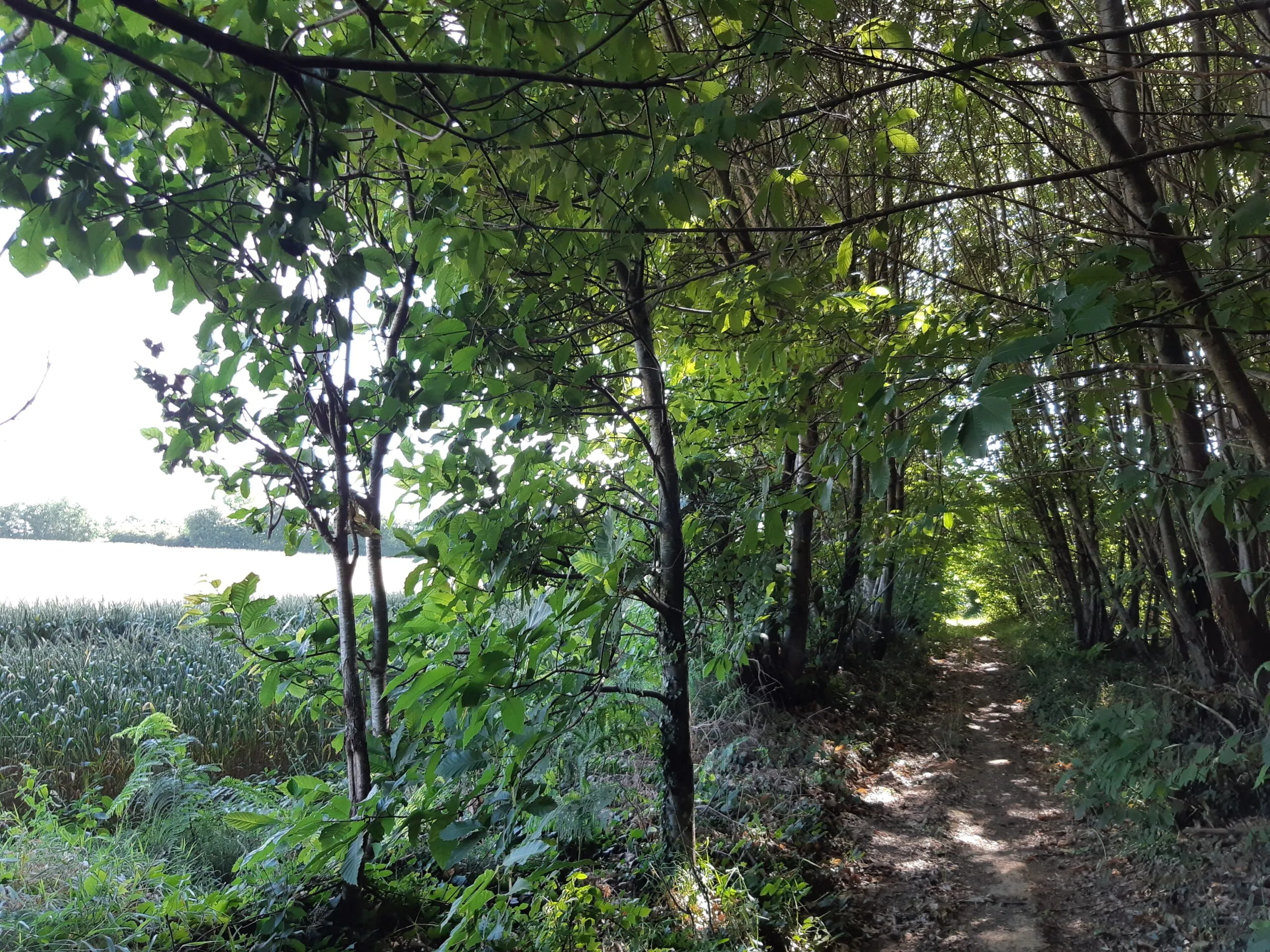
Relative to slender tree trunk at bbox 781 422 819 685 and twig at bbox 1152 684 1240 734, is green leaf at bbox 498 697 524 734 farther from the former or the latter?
slender tree trunk at bbox 781 422 819 685

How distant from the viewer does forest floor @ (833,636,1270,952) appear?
351cm

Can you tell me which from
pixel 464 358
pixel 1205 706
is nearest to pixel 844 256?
pixel 464 358

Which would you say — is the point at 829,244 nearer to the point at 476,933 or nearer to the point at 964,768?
the point at 476,933

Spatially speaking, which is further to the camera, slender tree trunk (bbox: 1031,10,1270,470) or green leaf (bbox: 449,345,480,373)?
slender tree trunk (bbox: 1031,10,1270,470)

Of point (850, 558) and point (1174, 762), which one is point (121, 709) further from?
point (1174, 762)

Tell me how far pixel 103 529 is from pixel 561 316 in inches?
372

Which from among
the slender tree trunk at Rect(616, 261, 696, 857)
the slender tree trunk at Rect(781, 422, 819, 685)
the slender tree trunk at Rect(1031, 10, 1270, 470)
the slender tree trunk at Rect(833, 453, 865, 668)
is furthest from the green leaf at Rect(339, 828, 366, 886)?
the slender tree trunk at Rect(833, 453, 865, 668)

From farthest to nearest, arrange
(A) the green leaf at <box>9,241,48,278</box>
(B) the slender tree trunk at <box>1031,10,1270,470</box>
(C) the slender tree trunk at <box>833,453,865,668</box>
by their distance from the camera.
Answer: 1. (C) the slender tree trunk at <box>833,453,865,668</box>
2. (B) the slender tree trunk at <box>1031,10,1270,470</box>
3. (A) the green leaf at <box>9,241,48,278</box>

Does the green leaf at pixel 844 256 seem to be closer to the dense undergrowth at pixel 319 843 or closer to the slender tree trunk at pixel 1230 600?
the slender tree trunk at pixel 1230 600

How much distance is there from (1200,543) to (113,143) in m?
4.36

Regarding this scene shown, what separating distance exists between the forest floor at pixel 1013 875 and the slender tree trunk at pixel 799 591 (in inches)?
44.2

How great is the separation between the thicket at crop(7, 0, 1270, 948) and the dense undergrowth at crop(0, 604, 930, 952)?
0.14m

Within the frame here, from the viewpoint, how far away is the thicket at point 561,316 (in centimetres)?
129

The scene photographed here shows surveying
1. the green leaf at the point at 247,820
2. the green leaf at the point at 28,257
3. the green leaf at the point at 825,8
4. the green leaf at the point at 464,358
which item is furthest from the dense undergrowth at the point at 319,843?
the green leaf at the point at 825,8
